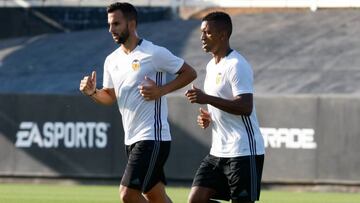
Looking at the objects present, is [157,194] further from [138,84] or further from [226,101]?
[226,101]

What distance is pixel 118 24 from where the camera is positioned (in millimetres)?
10461

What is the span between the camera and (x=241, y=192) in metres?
9.88

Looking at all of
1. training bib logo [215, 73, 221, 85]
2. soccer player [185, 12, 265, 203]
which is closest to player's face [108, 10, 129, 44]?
soccer player [185, 12, 265, 203]

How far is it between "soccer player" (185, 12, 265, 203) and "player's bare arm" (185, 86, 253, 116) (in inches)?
0.5

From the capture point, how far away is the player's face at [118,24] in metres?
→ 10.4

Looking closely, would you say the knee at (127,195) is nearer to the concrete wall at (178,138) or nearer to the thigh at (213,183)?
the thigh at (213,183)

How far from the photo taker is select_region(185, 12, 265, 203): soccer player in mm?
9730

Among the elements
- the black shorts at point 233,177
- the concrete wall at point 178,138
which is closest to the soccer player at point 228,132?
the black shorts at point 233,177

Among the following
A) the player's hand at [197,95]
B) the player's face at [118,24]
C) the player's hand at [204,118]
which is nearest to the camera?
the player's hand at [197,95]

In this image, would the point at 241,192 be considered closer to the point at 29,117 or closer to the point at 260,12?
the point at 29,117

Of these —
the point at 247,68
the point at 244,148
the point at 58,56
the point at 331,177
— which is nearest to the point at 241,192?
the point at 244,148

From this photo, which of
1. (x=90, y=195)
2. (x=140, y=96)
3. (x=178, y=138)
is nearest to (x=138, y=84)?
(x=140, y=96)

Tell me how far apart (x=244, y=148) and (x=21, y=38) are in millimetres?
18430

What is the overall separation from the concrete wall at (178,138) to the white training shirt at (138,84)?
29.7 ft
